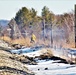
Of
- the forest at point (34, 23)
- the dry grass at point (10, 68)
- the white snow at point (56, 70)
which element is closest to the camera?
the dry grass at point (10, 68)

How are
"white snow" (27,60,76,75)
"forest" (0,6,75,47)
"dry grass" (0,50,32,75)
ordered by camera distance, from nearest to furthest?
"dry grass" (0,50,32,75)
"white snow" (27,60,76,75)
"forest" (0,6,75,47)

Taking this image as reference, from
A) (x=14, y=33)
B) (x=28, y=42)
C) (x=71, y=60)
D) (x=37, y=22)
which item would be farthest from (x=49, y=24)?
(x=71, y=60)

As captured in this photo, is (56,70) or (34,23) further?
(34,23)

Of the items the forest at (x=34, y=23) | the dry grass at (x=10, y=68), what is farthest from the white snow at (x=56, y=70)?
the forest at (x=34, y=23)

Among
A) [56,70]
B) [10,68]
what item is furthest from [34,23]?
[10,68]

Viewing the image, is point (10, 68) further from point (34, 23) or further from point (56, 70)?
point (34, 23)

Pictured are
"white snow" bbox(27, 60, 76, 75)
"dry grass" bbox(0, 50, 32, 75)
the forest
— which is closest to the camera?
"dry grass" bbox(0, 50, 32, 75)

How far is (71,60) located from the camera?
1989 centimetres

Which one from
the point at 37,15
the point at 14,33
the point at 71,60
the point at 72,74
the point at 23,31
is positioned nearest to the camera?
the point at 72,74

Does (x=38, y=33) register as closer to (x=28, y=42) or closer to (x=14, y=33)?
(x=14, y=33)

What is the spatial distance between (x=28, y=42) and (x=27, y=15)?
52.2 ft

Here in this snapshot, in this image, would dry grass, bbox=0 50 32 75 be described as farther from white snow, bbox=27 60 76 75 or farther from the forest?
the forest

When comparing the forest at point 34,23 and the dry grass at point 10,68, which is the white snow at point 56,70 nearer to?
the dry grass at point 10,68

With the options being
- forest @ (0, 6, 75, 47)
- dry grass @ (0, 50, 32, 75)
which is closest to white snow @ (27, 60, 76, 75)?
dry grass @ (0, 50, 32, 75)
